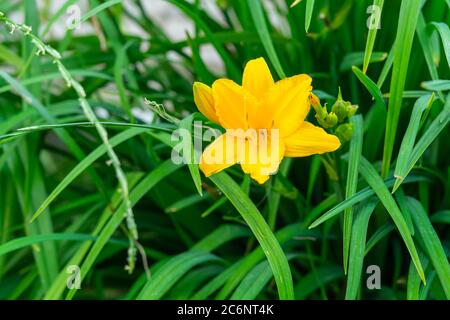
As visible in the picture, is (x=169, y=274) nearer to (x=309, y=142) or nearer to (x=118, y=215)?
(x=118, y=215)

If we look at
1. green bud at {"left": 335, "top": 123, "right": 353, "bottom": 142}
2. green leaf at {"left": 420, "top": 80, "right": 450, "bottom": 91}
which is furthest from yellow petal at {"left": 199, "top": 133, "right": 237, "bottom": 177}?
green leaf at {"left": 420, "top": 80, "right": 450, "bottom": 91}

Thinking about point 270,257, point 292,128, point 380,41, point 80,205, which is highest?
point 380,41

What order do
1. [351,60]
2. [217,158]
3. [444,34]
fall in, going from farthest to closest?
[351,60] < [444,34] < [217,158]

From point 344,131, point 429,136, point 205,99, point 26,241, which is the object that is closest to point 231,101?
point 205,99

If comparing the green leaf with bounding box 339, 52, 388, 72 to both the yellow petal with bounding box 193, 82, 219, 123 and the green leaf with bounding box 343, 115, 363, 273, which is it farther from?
the yellow petal with bounding box 193, 82, 219, 123

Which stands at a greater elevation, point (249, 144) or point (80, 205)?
point (80, 205)

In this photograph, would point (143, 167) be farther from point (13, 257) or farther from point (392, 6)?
point (392, 6)

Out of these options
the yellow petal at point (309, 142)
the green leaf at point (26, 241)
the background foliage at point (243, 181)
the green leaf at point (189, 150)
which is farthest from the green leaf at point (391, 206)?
the green leaf at point (26, 241)
